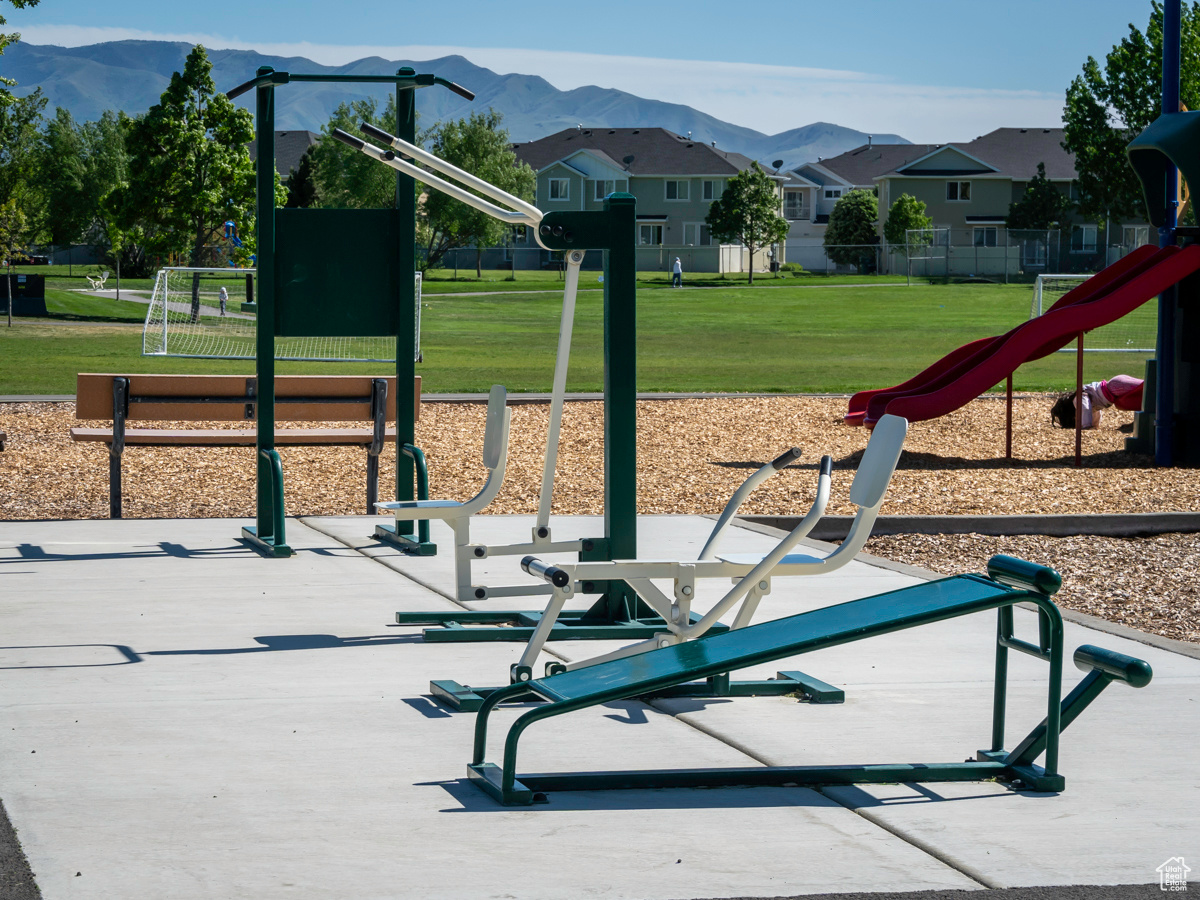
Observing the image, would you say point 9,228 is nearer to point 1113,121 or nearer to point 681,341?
point 681,341

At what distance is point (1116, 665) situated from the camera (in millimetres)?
4500

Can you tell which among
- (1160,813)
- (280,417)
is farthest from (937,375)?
(1160,813)

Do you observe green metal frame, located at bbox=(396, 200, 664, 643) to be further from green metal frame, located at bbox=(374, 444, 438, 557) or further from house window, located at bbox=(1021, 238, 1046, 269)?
house window, located at bbox=(1021, 238, 1046, 269)

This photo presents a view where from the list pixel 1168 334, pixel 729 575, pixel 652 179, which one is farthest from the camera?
pixel 652 179

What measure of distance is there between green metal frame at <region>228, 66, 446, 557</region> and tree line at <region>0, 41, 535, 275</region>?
2256 centimetres

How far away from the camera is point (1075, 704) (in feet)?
15.5

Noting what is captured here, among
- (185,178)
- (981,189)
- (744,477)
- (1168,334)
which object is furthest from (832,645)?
(981,189)

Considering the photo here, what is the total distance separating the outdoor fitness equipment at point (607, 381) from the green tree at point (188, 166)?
39.7 m

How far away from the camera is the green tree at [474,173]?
7981 cm

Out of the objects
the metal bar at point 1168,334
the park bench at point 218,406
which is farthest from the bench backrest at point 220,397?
the metal bar at point 1168,334

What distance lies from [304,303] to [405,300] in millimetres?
598

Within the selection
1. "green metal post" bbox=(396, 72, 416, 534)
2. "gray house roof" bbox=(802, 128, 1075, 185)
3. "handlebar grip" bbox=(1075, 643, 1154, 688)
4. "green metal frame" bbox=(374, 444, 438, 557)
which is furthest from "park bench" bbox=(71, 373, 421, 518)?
"gray house roof" bbox=(802, 128, 1075, 185)

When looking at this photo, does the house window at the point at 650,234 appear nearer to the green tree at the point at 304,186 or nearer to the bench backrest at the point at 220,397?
the green tree at the point at 304,186

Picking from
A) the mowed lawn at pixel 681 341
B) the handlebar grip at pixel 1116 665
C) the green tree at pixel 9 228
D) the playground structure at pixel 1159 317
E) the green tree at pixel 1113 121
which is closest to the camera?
the handlebar grip at pixel 1116 665
